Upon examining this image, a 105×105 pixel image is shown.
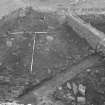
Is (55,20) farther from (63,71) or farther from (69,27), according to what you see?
(63,71)

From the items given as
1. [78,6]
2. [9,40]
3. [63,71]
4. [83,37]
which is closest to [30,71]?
[63,71]

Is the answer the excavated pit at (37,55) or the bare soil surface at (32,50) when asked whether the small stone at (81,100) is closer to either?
the excavated pit at (37,55)

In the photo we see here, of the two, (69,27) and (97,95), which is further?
(69,27)

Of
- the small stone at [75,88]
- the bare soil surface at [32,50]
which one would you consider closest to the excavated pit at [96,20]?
the bare soil surface at [32,50]

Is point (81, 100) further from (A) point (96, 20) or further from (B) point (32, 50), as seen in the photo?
(A) point (96, 20)

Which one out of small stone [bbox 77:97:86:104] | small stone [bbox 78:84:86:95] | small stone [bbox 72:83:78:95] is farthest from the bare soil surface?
small stone [bbox 77:97:86:104]

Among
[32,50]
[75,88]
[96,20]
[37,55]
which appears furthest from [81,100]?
[96,20]

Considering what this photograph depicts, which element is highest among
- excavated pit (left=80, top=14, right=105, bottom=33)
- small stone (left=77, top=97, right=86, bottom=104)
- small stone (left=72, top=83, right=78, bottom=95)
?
excavated pit (left=80, top=14, right=105, bottom=33)

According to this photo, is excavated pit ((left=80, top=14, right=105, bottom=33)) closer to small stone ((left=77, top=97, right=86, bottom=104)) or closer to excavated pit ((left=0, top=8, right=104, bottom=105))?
excavated pit ((left=0, top=8, right=104, bottom=105))
